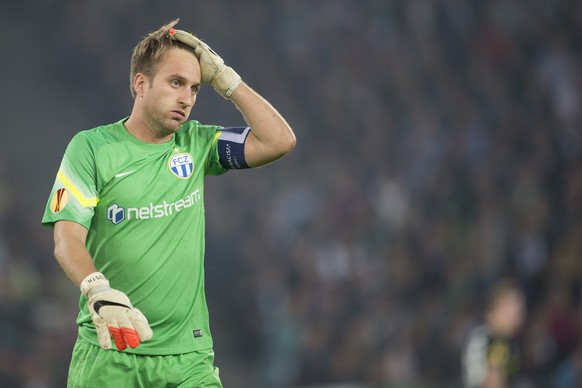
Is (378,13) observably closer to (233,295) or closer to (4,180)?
(233,295)

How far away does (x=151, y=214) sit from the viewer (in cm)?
476

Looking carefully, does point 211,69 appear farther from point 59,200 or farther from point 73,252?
point 73,252

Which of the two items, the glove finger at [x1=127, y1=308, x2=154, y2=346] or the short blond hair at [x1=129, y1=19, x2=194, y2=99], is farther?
the short blond hair at [x1=129, y1=19, x2=194, y2=99]

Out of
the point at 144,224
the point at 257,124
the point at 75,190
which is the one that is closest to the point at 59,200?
the point at 75,190

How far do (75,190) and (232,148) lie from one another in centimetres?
84

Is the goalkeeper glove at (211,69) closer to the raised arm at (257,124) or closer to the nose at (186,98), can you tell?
the raised arm at (257,124)

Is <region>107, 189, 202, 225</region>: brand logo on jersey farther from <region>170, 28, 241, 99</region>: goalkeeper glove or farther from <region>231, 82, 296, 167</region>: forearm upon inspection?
<region>170, 28, 241, 99</region>: goalkeeper glove

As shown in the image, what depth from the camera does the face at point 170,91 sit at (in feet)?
15.7

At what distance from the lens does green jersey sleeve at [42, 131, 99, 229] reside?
451 cm

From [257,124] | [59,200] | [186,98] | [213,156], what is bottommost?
[59,200]

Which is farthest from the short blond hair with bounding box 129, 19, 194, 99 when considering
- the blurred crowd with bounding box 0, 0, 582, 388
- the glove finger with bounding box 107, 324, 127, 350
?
the blurred crowd with bounding box 0, 0, 582, 388

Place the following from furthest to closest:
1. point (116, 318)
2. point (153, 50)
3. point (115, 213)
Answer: point (153, 50) < point (115, 213) < point (116, 318)

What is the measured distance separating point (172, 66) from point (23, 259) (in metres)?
9.11

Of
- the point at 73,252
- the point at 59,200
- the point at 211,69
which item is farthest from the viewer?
the point at 211,69
